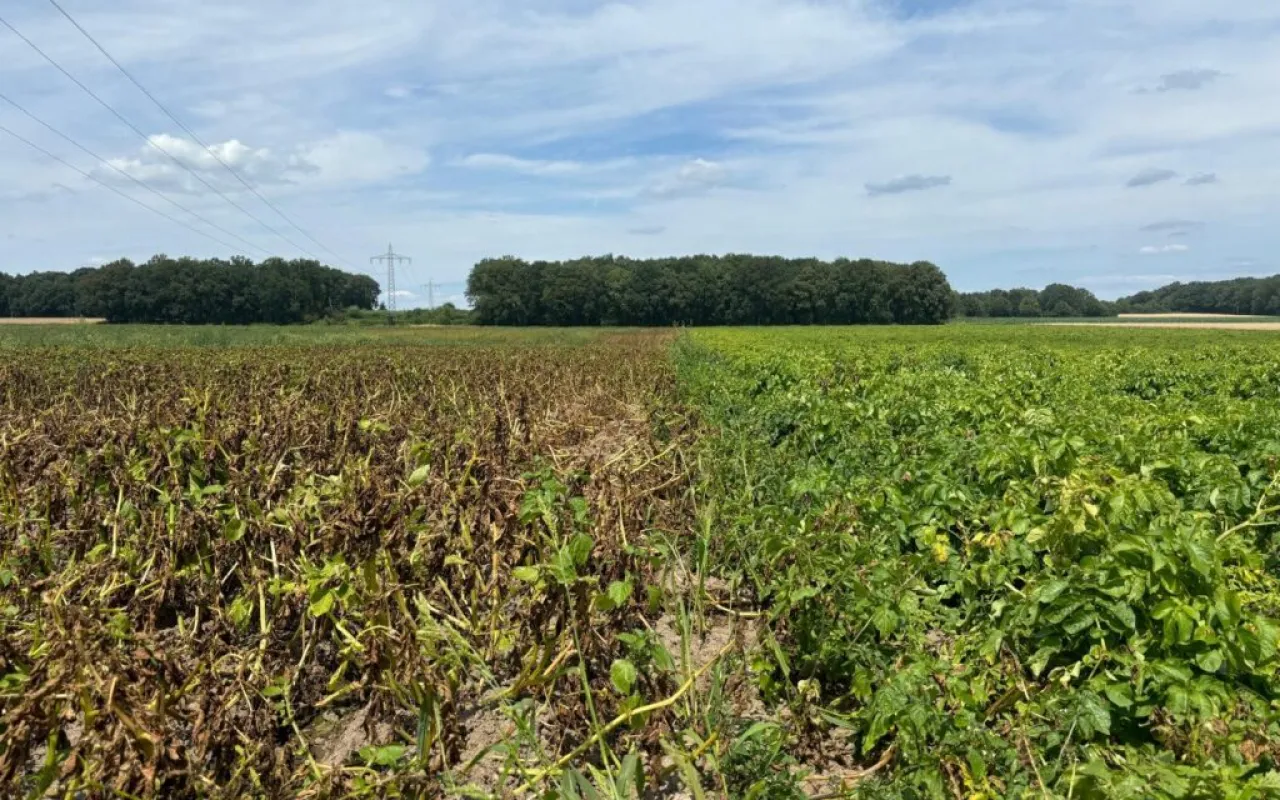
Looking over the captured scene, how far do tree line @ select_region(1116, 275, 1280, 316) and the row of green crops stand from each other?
127109mm

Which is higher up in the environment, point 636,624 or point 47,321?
point 47,321

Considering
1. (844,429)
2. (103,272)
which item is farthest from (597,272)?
(844,429)

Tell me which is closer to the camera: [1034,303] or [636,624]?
[636,624]

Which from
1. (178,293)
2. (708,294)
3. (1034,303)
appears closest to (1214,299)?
(1034,303)

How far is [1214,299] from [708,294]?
72.2 metres

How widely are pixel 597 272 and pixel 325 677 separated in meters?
102

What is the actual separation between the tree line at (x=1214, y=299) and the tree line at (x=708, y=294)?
133 ft

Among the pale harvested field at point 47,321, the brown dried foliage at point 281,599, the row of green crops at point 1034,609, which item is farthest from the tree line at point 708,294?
the row of green crops at point 1034,609

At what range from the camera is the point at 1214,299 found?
119562mm

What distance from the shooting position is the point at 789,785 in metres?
2.82

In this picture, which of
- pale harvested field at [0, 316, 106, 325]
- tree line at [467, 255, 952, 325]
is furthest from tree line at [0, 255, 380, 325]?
tree line at [467, 255, 952, 325]

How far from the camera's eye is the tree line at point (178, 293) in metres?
82.4

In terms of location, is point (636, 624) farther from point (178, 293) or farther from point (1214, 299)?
point (1214, 299)

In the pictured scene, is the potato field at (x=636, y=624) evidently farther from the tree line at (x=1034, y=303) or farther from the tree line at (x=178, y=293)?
the tree line at (x=1034, y=303)
